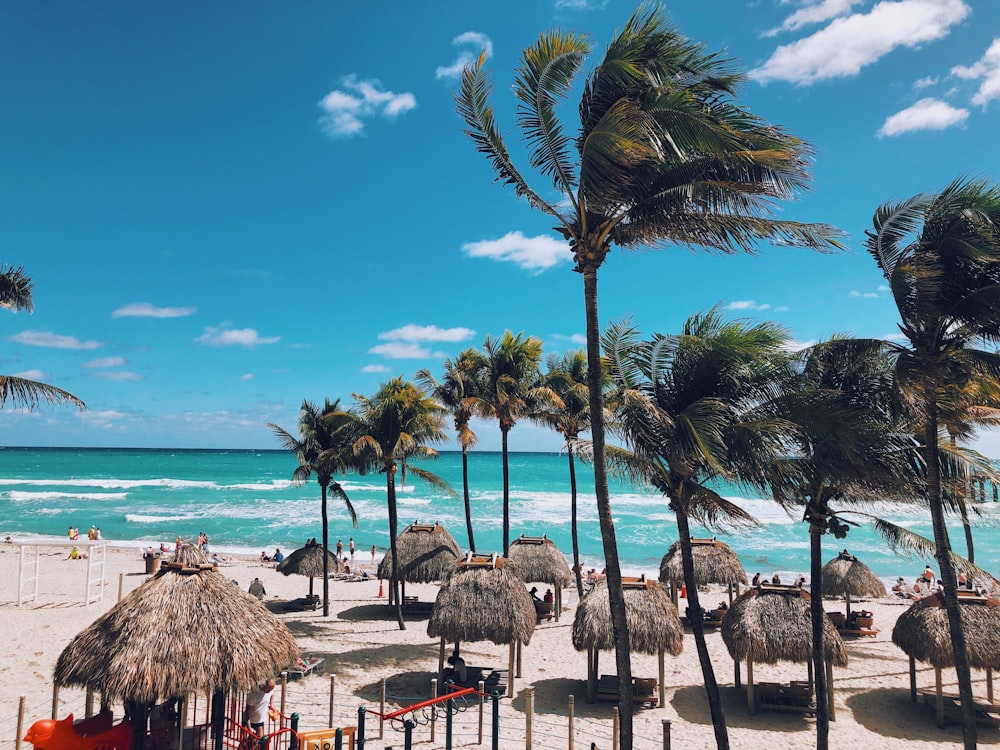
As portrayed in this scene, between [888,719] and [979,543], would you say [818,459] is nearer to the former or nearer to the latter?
[888,719]

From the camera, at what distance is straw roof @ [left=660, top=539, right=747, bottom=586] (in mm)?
20438

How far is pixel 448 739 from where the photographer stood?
33.6 ft

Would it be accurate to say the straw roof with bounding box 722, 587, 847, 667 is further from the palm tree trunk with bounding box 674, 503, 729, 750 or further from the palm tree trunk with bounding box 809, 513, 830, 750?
the palm tree trunk with bounding box 674, 503, 729, 750

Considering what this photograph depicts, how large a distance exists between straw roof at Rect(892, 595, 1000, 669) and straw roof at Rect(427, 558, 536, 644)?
758cm

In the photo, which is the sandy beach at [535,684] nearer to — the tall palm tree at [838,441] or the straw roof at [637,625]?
the straw roof at [637,625]

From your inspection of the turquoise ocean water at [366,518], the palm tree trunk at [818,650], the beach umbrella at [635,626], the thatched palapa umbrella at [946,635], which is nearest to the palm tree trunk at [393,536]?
the beach umbrella at [635,626]

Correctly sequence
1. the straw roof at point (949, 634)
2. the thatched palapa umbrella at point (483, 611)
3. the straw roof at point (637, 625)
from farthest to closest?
1. the thatched palapa umbrella at point (483, 611)
2. the straw roof at point (637, 625)
3. the straw roof at point (949, 634)

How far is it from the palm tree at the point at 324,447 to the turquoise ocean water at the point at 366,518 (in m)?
17.1

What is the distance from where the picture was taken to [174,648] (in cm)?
843

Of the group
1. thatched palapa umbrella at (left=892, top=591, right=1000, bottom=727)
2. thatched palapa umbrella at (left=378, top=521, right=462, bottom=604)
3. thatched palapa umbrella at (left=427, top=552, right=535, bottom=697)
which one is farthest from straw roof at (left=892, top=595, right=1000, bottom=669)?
thatched palapa umbrella at (left=378, top=521, right=462, bottom=604)

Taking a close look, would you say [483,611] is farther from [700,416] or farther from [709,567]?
[709,567]

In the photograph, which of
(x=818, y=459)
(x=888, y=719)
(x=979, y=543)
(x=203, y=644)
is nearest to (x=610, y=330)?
(x=818, y=459)

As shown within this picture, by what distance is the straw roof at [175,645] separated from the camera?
822 centimetres

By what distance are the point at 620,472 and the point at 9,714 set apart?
38.3ft
